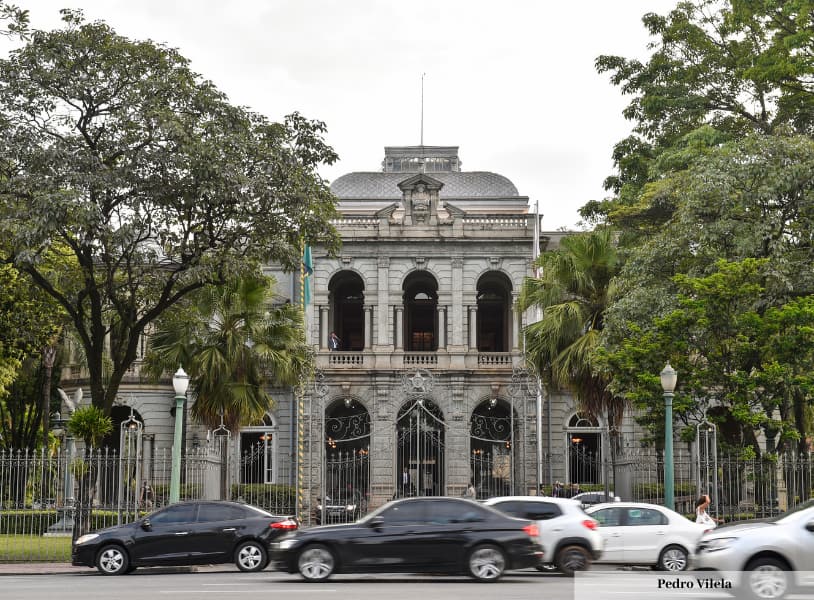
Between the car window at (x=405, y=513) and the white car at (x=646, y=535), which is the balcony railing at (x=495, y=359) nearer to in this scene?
the white car at (x=646, y=535)

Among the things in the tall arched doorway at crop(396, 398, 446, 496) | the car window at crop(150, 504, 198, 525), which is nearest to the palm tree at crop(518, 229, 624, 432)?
the tall arched doorway at crop(396, 398, 446, 496)

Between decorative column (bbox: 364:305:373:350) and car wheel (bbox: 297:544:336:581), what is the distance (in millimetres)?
29086

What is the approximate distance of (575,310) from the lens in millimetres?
33094

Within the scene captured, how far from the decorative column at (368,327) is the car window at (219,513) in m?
25.6

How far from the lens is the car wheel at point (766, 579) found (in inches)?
591

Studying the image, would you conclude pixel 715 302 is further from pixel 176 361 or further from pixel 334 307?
pixel 334 307

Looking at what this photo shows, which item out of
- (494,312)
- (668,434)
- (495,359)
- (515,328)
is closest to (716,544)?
(668,434)

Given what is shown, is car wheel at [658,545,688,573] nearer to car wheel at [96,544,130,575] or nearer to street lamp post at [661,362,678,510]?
street lamp post at [661,362,678,510]

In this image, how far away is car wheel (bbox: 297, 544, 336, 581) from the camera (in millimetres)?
18625

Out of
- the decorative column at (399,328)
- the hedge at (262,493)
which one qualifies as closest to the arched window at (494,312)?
the decorative column at (399,328)

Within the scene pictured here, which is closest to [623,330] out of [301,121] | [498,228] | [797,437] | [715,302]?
[715,302]

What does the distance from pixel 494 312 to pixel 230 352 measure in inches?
881

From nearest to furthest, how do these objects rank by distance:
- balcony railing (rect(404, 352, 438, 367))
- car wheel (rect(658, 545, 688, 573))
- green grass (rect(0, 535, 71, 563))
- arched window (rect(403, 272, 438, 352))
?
car wheel (rect(658, 545, 688, 573)), green grass (rect(0, 535, 71, 563)), balcony railing (rect(404, 352, 438, 367)), arched window (rect(403, 272, 438, 352))

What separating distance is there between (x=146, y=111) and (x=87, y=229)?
9.53 feet
